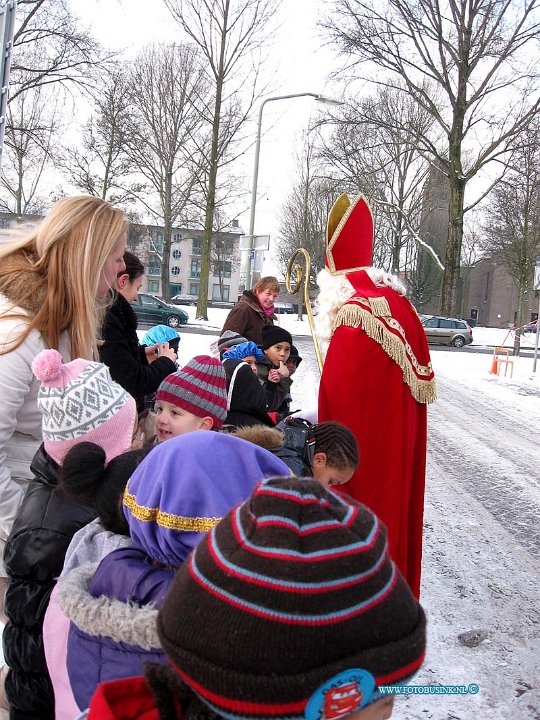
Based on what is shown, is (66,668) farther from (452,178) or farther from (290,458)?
(452,178)

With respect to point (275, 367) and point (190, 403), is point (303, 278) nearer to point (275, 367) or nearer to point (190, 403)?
point (190, 403)

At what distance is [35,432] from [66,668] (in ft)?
2.84

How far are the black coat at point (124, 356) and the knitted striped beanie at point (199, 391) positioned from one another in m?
0.65

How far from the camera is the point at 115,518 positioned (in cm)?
174

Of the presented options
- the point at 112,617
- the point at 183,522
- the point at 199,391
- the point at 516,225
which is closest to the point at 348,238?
the point at 199,391

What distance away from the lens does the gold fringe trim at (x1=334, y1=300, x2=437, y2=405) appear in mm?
2639

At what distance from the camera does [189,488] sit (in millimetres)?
1404

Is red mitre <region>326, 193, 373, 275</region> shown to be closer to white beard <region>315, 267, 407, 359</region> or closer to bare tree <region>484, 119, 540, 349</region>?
white beard <region>315, 267, 407, 359</region>

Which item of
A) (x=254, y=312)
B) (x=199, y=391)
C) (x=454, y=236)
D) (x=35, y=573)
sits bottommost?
(x=35, y=573)

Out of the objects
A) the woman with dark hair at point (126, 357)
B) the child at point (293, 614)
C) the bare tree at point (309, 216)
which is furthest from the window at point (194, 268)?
the child at point (293, 614)

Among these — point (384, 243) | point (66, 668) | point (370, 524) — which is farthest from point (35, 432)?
point (384, 243)

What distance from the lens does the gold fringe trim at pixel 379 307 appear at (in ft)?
8.80

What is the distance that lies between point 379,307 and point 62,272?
1286 mm

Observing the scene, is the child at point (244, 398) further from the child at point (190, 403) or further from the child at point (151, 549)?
the child at point (151, 549)
